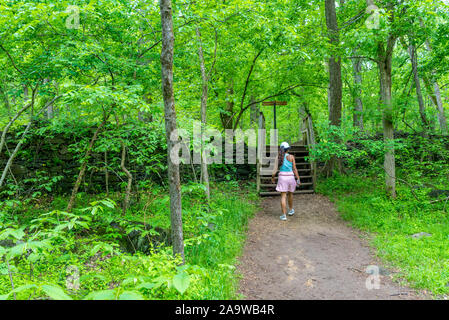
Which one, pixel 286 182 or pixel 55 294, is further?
pixel 286 182

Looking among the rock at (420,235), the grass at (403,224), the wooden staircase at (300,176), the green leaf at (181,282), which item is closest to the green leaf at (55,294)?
the green leaf at (181,282)

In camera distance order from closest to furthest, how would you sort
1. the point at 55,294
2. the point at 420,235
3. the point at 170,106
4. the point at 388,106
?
the point at 55,294 → the point at 170,106 → the point at 420,235 → the point at 388,106

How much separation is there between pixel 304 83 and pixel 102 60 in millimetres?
6860

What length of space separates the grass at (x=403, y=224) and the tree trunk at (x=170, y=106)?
3267mm

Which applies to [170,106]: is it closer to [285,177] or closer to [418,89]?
[285,177]

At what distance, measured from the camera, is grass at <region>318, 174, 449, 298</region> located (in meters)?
4.00

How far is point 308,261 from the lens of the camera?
4.70 meters

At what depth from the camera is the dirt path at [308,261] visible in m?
3.73

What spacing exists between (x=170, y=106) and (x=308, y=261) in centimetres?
344

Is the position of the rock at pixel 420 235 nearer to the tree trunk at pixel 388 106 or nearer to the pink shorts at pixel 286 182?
the tree trunk at pixel 388 106

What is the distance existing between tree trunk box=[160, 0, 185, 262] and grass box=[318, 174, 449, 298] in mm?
3267

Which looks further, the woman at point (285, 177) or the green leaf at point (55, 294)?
the woman at point (285, 177)

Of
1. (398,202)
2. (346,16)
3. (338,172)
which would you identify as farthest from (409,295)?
(346,16)

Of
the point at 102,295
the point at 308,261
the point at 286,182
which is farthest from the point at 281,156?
the point at 102,295
